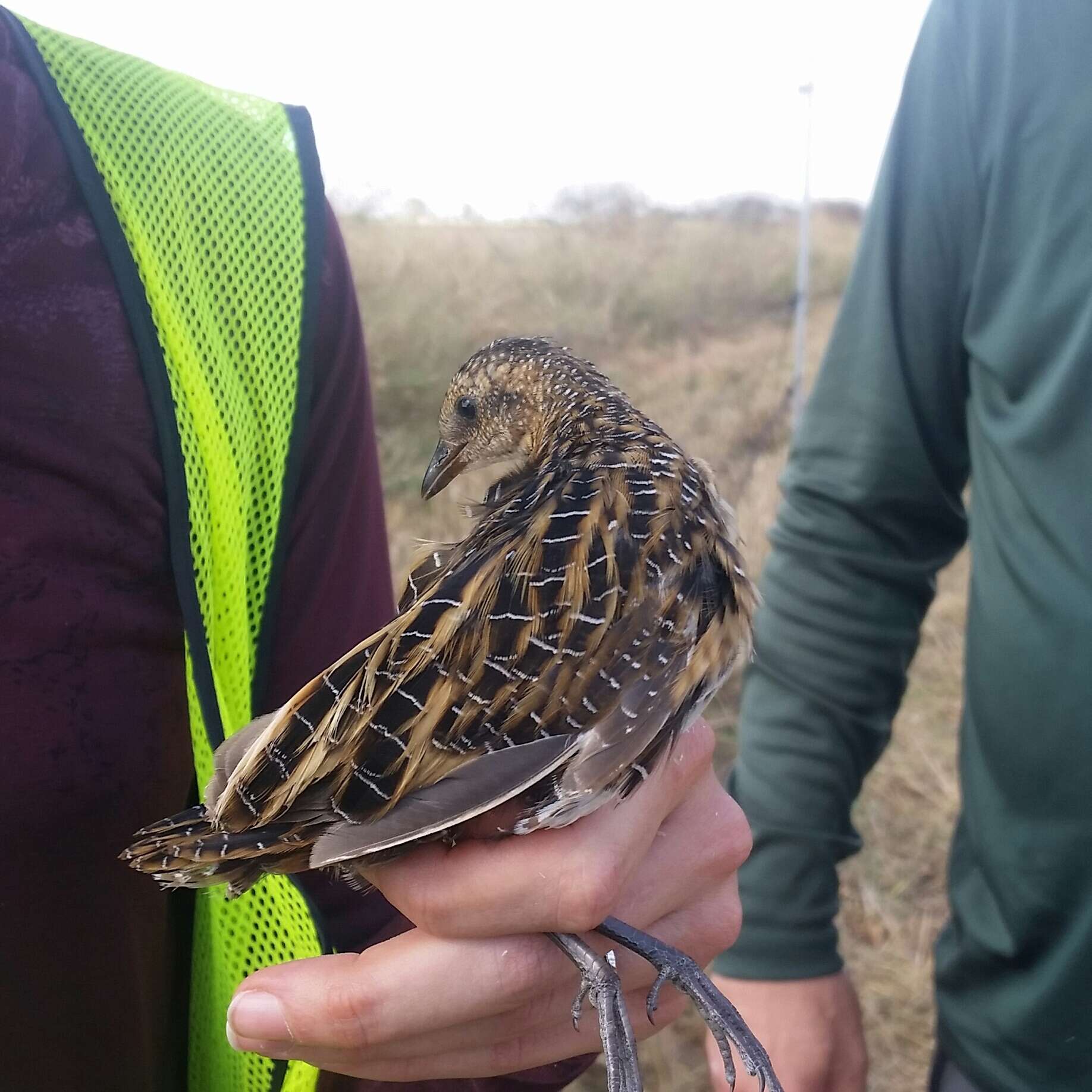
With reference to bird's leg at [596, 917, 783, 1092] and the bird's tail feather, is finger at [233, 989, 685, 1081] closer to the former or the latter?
bird's leg at [596, 917, 783, 1092]

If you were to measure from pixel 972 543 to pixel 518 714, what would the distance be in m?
1.06

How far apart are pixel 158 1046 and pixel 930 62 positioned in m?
1.80

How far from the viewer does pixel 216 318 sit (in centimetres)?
89

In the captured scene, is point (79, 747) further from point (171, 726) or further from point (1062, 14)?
point (1062, 14)

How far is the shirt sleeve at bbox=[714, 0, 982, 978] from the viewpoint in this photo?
143 centimetres

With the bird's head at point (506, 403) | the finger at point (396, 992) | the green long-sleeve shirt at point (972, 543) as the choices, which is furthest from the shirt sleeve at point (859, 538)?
the finger at point (396, 992)

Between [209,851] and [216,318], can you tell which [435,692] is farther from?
[216,318]

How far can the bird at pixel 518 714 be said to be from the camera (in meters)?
0.75

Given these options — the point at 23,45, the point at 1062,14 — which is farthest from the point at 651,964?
the point at 1062,14

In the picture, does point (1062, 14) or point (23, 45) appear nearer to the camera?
point (23, 45)

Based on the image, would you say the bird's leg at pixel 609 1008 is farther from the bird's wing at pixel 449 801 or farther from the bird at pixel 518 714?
the bird's wing at pixel 449 801

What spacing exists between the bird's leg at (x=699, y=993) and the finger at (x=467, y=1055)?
55 mm

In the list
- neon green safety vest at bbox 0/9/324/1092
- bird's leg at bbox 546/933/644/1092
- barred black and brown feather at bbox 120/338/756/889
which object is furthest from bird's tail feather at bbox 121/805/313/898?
bird's leg at bbox 546/933/644/1092

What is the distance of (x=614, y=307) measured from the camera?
3334mm
